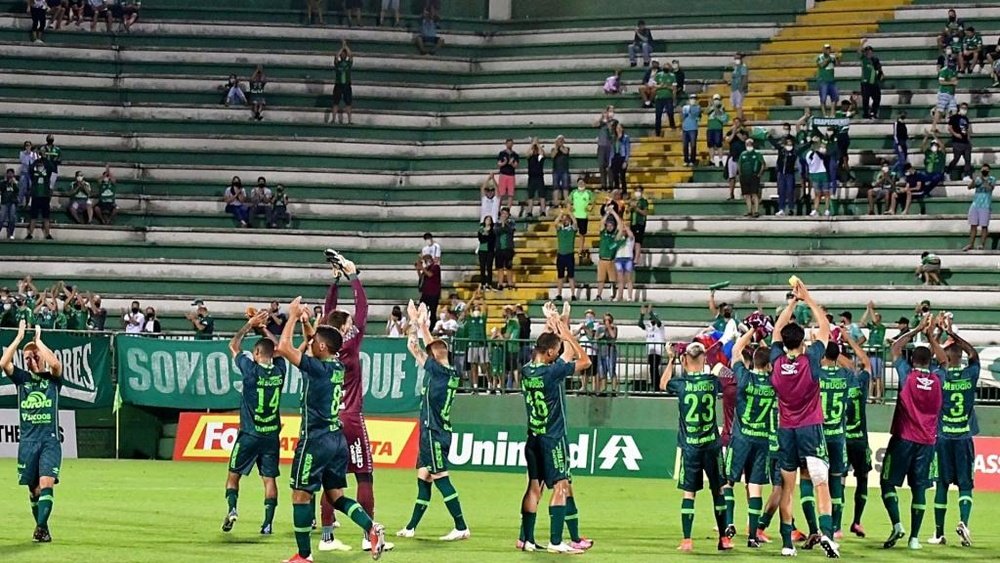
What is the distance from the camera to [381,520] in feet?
73.4

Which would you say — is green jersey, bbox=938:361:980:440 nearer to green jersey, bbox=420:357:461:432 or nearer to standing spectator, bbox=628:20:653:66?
green jersey, bbox=420:357:461:432

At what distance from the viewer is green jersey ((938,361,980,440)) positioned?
20.4 meters

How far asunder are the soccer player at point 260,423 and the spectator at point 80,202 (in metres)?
25.5

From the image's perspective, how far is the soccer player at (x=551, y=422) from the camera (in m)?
18.3

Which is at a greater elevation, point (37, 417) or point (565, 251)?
point (565, 251)

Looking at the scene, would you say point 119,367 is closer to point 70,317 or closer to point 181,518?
point 70,317

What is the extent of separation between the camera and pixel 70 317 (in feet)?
125

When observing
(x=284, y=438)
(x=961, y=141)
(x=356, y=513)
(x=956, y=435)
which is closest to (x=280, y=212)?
(x=284, y=438)

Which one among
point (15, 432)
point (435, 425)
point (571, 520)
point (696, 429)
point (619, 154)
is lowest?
point (15, 432)

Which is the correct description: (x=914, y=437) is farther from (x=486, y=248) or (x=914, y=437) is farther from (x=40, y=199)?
(x=40, y=199)

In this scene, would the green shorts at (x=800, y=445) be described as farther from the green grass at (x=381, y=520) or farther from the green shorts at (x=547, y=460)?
the green shorts at (x=547, y=460)

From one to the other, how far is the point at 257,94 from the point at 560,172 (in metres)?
9.54

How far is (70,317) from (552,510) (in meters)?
22.0

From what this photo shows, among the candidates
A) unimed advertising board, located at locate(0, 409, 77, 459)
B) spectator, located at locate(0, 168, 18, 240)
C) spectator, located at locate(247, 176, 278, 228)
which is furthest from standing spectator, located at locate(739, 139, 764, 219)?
spectator, located at locate(0, 168, 18, 240)
